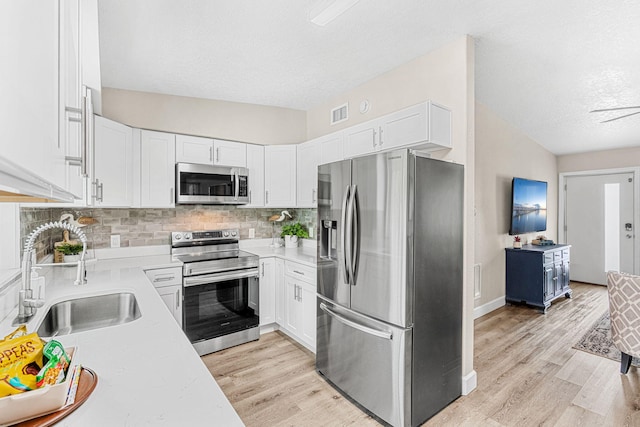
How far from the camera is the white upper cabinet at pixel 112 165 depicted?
260 centimetres

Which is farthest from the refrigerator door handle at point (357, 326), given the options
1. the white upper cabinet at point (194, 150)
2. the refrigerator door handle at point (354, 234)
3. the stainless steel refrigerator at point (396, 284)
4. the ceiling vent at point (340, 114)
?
the ceiling vent at point (340, 114)

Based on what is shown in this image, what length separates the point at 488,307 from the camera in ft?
14.0

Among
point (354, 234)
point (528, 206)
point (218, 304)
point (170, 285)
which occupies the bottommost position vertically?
point (218, 304)

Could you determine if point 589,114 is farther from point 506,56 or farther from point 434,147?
point 434,147

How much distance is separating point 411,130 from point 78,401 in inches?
Result: 93.5

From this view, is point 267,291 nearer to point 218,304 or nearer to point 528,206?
point 218,304

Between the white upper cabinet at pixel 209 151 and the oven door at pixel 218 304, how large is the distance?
120 cm

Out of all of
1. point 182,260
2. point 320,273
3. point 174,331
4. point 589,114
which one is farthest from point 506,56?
point 182,260

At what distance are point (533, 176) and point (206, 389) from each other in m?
5.93

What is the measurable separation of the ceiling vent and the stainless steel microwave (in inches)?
46.6

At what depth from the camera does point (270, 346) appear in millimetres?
3211

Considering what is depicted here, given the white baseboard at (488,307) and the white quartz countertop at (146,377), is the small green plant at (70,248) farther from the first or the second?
the white baseboard at (488,307)

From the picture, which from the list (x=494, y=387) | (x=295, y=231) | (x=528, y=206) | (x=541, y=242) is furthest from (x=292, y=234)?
(x=541, y=242)

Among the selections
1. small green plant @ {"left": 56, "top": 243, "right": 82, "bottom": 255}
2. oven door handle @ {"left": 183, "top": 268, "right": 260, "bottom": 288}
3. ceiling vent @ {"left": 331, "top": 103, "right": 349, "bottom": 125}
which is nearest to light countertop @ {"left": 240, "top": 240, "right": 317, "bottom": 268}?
oven door handle @ {"left": 183, "top": 268, "right": 260, "bottom": 288}
